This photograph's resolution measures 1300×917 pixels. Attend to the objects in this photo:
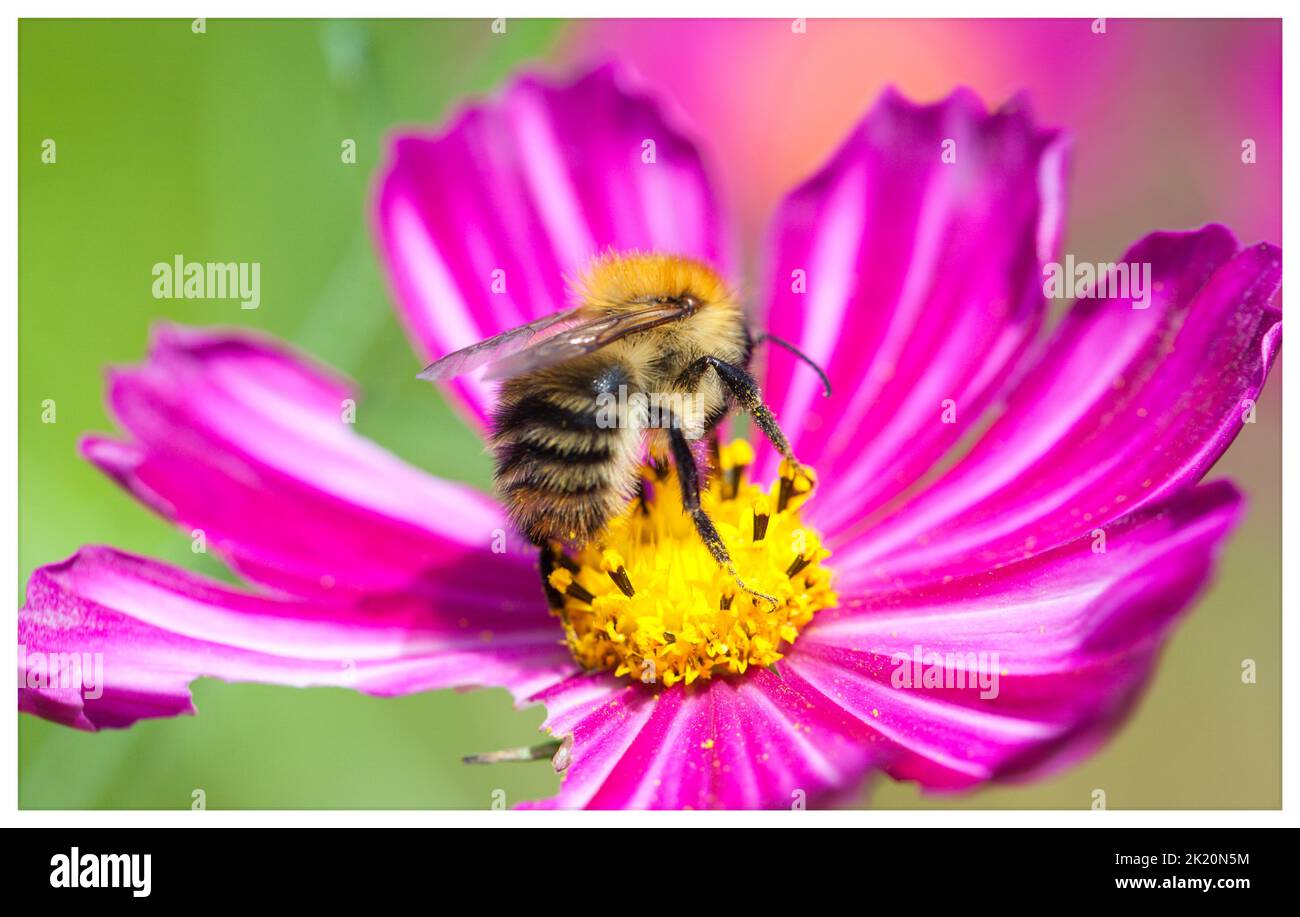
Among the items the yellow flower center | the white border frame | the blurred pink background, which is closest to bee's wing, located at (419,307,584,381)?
the yellow flower center

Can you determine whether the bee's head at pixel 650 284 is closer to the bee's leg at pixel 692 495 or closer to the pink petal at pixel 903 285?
the bee's leg at pixel 692 495

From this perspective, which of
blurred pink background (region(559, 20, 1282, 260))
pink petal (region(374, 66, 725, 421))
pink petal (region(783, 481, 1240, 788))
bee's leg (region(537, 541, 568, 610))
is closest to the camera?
pink petal (region(783, 481, 1240, 788))

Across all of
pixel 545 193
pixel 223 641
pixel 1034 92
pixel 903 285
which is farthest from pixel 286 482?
pixel 1034 92

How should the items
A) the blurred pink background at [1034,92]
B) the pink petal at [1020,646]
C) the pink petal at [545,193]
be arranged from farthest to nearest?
the blurred pink background at [1034,92] < the pink petal at [545,193] < the pink petal at [1020,646]

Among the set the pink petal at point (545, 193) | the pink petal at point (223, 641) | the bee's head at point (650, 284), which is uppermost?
the pink petal at point (545, 193)

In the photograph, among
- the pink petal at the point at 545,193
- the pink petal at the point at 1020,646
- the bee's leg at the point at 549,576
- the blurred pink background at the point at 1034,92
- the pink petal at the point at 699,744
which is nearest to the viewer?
the pink petal at the point at 1020,646

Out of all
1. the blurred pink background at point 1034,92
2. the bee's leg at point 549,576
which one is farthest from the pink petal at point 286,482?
the blurred pink background at point 1034,92

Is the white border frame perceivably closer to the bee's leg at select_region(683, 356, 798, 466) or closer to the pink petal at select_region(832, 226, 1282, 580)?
the pink petal at select_region(832, 226, 1282, 580)

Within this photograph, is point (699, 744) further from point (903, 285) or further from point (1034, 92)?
point (1034, 92)
